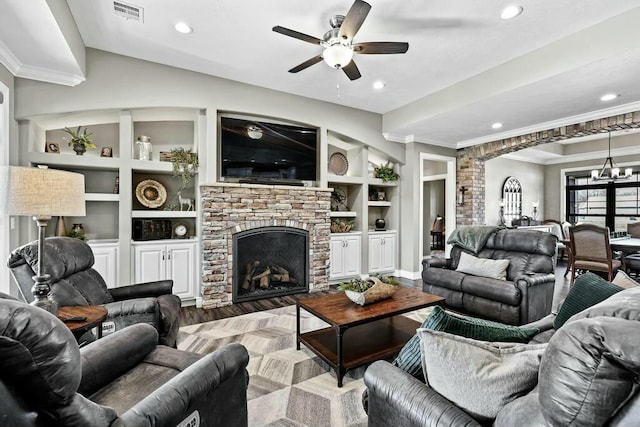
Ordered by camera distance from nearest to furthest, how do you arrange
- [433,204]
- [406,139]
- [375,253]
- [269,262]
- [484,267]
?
[484,267], [269,262], [375,253], [406,139], [433,204]

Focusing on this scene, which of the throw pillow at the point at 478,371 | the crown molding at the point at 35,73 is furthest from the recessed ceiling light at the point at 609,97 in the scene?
the crown molding at the point at 35,73

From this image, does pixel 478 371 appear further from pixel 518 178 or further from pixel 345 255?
pixel 518 178

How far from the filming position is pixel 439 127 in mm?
5121

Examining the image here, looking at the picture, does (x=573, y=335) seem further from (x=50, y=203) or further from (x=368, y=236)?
(x=368, y=236)

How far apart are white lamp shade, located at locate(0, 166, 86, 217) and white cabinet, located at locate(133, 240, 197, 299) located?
2034mm

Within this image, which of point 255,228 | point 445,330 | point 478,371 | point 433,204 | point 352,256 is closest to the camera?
point 478,371

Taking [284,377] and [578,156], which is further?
[578,156]

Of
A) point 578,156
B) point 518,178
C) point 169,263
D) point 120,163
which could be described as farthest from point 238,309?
point 578,156

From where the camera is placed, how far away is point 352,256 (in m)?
5.34

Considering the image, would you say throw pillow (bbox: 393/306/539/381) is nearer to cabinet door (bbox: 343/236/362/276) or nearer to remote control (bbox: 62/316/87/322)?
remote control (bbox: 62/316/87/322)

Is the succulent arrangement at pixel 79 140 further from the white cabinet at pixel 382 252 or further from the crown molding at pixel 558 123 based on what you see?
the crown molding at pixel 558 123

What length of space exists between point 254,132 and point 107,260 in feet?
7.92

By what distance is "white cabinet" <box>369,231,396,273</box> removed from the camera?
559 cm

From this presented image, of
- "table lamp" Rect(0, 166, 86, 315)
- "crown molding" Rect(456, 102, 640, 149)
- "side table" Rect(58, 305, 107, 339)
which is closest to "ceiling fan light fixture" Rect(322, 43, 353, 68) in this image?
"table lamp" Rect(0, 166, 86, 315)
